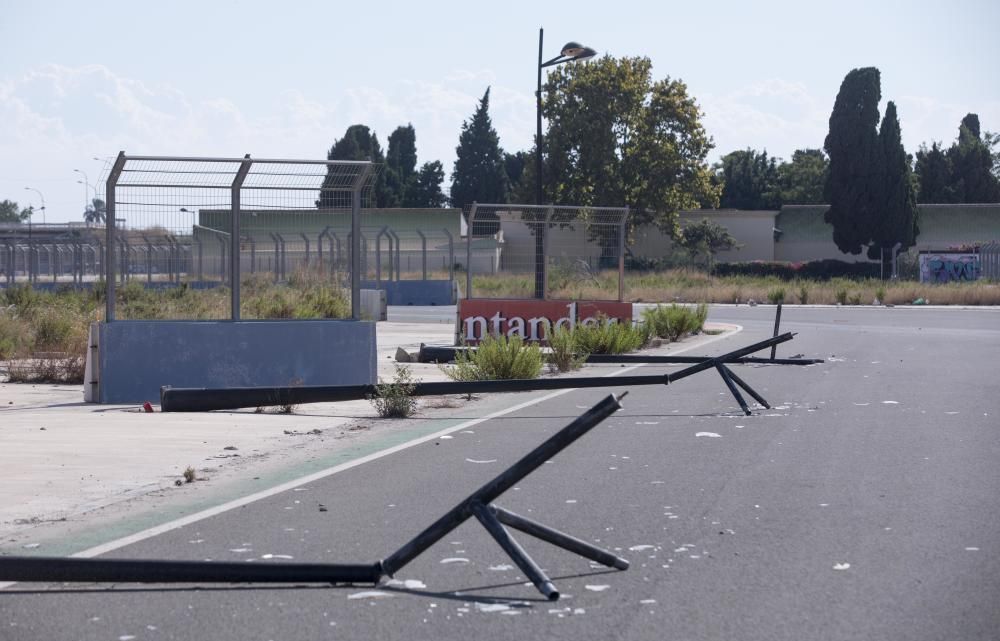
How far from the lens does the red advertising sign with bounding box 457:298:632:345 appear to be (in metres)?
21.8

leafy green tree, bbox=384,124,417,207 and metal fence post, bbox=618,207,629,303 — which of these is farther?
leafy green tree, bbox=384,124,417,207

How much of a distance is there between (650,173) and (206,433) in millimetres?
54155

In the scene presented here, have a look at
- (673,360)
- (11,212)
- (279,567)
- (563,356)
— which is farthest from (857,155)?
(11,212)

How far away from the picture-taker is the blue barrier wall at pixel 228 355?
13.4m

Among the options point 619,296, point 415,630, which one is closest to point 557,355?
point 619,296

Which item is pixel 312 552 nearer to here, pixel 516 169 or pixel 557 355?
pixel 557 355

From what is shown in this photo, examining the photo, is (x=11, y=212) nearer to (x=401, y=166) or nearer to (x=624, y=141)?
(x=401, y=166)

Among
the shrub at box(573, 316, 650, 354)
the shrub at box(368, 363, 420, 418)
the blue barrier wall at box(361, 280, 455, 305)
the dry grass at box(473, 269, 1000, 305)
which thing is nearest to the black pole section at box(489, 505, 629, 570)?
the shrub at box(368, 363, 420, 418)

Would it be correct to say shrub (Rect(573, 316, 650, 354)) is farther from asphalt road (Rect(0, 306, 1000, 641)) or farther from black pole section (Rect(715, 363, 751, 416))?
asphalt road (Rect(0, 306, 1000, 641))

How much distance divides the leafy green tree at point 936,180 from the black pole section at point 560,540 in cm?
9037

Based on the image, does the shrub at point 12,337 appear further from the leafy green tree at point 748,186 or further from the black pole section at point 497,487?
the leafy green tree at point 748,186

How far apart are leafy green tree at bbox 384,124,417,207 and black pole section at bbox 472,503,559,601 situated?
92.7m

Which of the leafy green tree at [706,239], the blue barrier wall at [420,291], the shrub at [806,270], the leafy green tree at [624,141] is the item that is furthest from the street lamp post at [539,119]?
the leafy green tree at [706,239]

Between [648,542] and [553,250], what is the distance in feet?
53.5
